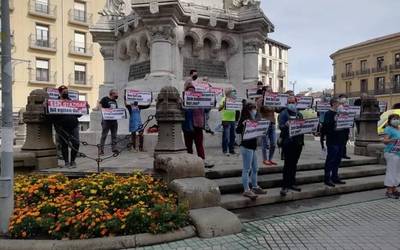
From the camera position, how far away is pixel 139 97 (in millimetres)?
10781

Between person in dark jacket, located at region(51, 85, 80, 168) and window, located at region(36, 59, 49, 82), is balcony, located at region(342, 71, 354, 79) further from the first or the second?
person in dark jacket, located at region(51, 85, 80, 168)

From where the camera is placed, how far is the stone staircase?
7254 mm

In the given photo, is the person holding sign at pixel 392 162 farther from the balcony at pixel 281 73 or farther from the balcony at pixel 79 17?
the balcony at pixel 281 73

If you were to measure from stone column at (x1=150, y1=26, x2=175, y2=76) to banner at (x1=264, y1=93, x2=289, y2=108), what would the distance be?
3.70 meters

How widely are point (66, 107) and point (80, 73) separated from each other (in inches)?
1580

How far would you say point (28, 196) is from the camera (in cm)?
623

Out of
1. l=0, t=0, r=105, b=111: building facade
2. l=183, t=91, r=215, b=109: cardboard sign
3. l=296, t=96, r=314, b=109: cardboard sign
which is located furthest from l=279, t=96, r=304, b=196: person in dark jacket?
l=0, t=0, r=105, b=111: building facade

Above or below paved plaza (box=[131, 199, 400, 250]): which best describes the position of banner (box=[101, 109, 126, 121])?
above

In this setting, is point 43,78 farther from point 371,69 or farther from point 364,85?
point 364,85

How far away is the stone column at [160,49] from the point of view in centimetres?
1189

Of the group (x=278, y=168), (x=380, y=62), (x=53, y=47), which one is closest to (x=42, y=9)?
(x=53, y=47)

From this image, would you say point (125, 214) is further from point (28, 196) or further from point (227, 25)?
point (227, 25)

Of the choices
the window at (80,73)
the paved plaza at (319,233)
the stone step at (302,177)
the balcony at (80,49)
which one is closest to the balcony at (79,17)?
the balcony at (80,49)

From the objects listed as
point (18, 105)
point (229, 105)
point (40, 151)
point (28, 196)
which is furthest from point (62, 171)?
point (18, 105)
